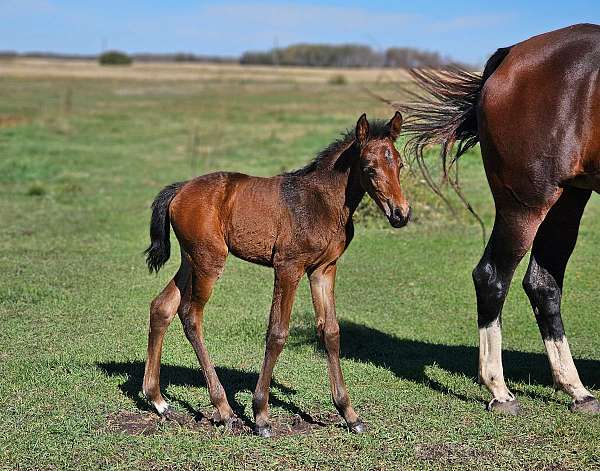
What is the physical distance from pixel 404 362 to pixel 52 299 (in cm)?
375

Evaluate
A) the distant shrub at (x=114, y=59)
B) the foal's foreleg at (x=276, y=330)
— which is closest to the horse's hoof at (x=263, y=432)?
the foal's foreleg at (x=276, y=330)

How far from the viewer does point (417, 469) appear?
4.60 m

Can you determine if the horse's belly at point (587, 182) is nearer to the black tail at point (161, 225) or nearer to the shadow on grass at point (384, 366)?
the shadow on grass at point (384, 366)

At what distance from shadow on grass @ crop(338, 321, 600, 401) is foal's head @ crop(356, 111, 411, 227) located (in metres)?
1.92

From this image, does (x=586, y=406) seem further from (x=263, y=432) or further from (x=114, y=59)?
(x=114, y=59)

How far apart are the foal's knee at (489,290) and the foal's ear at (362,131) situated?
1550mm

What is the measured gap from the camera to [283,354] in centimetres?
684

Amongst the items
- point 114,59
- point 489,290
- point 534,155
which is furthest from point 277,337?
point 114,59

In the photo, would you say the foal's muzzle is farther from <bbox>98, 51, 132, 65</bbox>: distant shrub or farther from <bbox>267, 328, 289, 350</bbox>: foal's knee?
<bbox>98, 51, 132, 65</bbox>: distant shrub

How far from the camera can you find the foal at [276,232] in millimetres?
4887

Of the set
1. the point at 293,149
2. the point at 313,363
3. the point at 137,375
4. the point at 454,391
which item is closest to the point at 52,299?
the point at 137,375

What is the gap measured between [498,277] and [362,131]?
1.67 m

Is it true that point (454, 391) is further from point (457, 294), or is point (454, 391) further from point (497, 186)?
point (457, 294)

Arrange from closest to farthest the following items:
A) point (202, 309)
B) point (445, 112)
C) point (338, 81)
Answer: point (202, 309)
point (445, 112)
point (338, 81)
